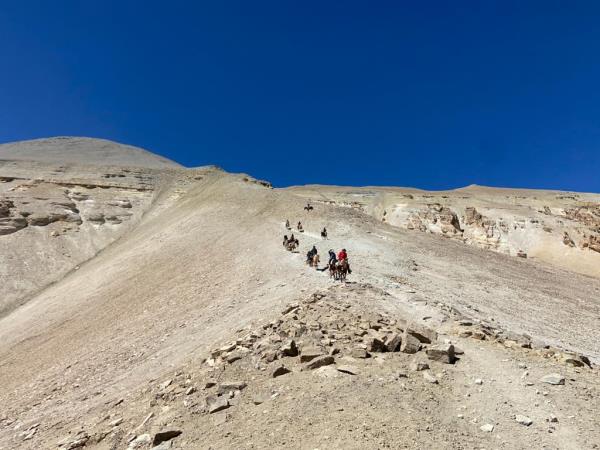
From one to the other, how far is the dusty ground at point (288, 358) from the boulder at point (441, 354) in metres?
0.22

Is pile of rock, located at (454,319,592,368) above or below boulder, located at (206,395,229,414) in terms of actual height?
above

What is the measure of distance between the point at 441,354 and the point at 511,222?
6441 centimetres

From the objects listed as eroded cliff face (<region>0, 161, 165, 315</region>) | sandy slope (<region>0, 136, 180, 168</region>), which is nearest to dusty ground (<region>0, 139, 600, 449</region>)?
eroded cliff face (<region>0, 161, 165, 315</region>)

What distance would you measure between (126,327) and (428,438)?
15.3 metres

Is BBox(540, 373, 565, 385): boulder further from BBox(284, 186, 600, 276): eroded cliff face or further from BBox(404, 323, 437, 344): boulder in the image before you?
BBox(284, 186, 600, 276): eroded cliff face

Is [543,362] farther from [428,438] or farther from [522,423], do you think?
[428,438]

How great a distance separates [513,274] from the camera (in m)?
28.5

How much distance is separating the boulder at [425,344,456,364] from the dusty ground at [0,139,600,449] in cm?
22

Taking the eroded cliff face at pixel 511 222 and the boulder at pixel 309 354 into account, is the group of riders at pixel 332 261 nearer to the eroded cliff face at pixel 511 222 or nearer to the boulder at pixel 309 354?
the boulder at pixel 309 354

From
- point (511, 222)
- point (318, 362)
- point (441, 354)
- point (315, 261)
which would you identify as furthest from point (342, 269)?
point (511, 222)

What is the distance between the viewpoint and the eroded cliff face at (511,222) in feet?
193

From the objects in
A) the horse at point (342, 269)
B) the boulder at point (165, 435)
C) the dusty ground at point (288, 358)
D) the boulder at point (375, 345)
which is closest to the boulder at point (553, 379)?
the dusty ground at point (288, 358)

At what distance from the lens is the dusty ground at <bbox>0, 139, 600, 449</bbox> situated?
22.5 ft

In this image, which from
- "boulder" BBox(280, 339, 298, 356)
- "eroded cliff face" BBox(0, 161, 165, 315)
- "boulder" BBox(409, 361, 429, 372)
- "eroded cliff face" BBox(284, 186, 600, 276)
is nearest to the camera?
"boulder" BBox(409, 361, 429, 372)
